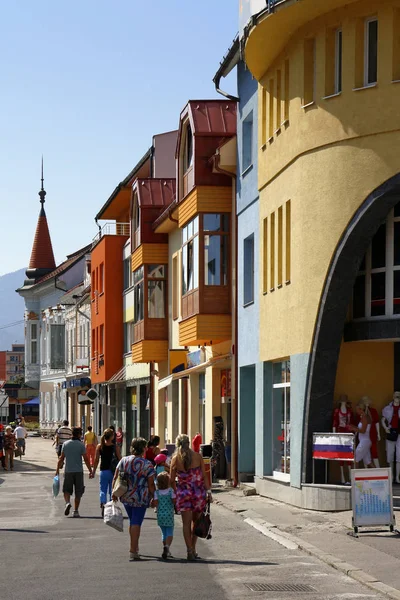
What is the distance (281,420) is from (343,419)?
3603mm

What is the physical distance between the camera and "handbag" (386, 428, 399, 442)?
23.8m

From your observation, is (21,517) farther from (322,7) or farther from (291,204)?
(322,7)

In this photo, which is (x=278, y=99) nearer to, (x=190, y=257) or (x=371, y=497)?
(x=190, y=257)

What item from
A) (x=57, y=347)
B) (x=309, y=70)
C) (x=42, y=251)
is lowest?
(x=57, y=347)

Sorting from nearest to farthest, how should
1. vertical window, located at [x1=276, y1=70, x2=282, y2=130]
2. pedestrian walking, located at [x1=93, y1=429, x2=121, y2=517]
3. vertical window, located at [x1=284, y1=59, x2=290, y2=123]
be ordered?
pedestrian walking, located at [x1=93, y1=429, x2=121, y2=517] → vertical window, located at [x1=284, y1=59, x2=290, y2=123] → vertical window, located at [x1=276, y1=70, x2=282, y2=130]

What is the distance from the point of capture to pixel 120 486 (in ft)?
Answer: 51.5

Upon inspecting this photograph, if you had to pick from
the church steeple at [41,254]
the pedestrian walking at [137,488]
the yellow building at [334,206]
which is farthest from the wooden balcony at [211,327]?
the church steeple at [41,254]

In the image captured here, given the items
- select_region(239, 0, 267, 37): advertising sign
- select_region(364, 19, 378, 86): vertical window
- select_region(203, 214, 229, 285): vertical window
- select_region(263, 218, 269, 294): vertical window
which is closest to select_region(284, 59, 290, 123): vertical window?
select_region(239, 0, 267, 37): advertising sign

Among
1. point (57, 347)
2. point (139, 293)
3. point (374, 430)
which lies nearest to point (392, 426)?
point (374, 430)

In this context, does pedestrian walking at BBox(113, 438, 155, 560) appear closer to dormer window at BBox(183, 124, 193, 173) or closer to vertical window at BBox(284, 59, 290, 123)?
vertical window at BBox(284, 59, 290, 123)

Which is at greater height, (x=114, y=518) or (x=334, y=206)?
(x=334, y=206)

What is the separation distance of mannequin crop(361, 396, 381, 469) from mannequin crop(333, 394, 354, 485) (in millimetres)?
370

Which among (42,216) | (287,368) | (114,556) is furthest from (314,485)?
(42,216)

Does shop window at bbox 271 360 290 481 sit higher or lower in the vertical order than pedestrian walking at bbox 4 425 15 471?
higher
